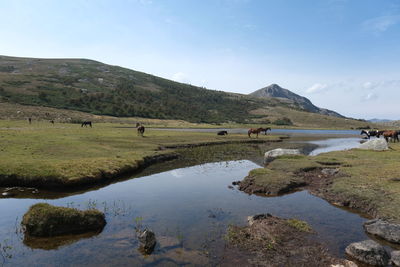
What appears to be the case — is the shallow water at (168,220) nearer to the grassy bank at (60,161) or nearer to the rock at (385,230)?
the rock at (385,230)

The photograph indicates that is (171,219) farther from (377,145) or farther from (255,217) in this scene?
(377,145)

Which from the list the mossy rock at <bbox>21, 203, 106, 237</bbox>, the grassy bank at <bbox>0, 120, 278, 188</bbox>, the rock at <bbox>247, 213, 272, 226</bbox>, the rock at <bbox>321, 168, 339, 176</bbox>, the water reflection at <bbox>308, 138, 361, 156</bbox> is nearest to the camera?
the mossy rock at <bbox>21, 203, 106, 237</bbox>

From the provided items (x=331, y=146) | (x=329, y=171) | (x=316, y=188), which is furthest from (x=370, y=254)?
(x=331, y=146)

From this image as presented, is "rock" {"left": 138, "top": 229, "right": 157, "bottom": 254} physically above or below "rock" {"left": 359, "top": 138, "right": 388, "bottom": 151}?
below

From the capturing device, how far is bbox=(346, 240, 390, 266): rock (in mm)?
13031

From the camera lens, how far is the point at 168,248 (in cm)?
1427

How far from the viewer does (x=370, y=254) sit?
13.2 m

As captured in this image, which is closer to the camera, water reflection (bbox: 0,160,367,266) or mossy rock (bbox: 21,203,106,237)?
water reflection (bbox: 0,160,367,266)

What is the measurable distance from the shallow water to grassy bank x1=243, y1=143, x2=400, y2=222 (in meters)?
1.62

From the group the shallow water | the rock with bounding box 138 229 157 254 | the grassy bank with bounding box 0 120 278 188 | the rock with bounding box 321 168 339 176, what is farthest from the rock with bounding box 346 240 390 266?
the grassy bank with bounding box 0 120 278 188

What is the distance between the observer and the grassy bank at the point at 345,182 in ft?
68.1

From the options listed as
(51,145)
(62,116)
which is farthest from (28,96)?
(51,145)

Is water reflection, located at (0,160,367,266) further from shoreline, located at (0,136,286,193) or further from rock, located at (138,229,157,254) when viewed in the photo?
shoreline, located at (0,136,286,193)

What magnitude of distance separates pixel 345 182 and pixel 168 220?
17.6 metres
